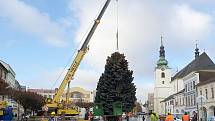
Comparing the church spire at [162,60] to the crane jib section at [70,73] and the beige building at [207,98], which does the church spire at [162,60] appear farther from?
the crane jib section at [70,73]

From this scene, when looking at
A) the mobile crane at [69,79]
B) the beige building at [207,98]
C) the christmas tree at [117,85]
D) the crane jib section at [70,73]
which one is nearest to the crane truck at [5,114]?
the mobile crane at [69,79]

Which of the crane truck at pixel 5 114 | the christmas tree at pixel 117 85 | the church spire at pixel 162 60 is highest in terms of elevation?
the church spire at pixel 162 60

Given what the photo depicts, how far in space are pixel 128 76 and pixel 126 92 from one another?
6.18ft

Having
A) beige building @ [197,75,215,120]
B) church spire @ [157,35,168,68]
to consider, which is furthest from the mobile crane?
church spire @ [157,35,168,68]

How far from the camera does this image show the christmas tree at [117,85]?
4997 centimetres

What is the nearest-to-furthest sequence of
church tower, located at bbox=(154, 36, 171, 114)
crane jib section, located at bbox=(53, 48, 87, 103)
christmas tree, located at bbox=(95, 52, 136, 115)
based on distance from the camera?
crane jib section, located at bbox=(53, 48, 87, 103), christmas tree, located at bbox=(95, 52, 136, 115), church tower, located at bbox=(154, 36, 171, 114)

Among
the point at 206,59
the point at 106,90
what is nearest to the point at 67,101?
the point at 106,90

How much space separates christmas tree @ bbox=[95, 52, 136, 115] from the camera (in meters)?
50.0

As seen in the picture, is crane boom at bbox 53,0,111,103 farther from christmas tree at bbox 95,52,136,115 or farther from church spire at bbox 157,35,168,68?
church spire at bbox 157,35,168,68

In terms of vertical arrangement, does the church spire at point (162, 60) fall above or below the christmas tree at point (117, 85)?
above

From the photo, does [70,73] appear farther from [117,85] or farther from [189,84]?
[189,84]

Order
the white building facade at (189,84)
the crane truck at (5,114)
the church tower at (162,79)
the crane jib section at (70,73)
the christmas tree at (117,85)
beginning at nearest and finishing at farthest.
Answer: the crane truck at (5,114) < the crane jib section at (70,73) < the christmas tree at (117,85) < the white building facade at (189,84) < the church tower at (162,79)

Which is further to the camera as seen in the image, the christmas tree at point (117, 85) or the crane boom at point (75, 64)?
the christmas tree at point (117, 85)

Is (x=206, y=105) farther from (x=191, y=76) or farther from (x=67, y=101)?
(x=67, y=101)
